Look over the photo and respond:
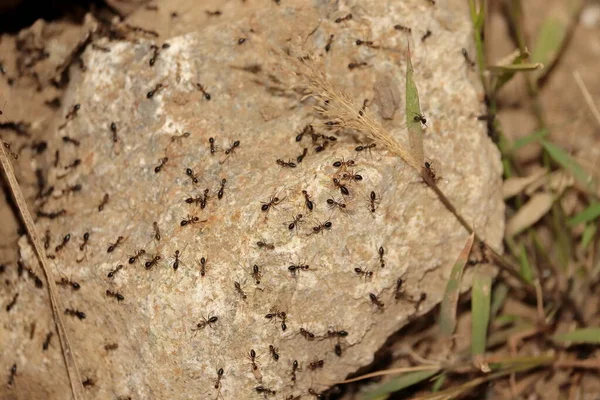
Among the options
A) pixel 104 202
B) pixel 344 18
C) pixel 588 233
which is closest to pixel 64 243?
pixel 104 202

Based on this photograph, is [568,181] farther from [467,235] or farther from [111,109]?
[111,109]

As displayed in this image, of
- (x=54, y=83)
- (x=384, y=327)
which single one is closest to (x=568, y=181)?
(x=384, y=327)

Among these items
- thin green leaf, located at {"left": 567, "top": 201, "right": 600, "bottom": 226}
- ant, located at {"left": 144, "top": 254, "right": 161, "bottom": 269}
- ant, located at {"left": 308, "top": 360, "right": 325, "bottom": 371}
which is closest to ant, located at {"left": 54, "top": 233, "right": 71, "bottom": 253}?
ant, located at {"left": 144, "top": 254, "right": 161, "bottom": 269}

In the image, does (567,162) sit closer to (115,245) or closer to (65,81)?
(115,245)

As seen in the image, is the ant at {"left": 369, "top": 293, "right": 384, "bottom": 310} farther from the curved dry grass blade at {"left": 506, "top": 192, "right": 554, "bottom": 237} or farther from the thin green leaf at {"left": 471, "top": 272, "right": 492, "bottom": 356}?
the curved dry grass blade at {"left": 506, "top": 192, "right": 554, "bottom": 237}

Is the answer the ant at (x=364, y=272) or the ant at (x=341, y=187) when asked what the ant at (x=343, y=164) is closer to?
the ant at (x=341, y=187)

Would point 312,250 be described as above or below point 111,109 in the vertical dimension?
below
